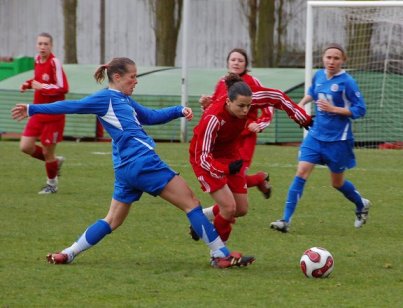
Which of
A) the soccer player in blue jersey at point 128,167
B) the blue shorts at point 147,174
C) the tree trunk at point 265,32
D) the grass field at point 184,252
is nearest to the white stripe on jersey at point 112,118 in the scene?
the soccer player in blue jersey at point 128,167

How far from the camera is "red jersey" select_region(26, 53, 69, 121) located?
12.9 metres

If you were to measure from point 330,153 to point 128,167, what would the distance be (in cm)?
288

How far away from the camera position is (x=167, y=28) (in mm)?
29891

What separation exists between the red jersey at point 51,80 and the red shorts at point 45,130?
0.07m

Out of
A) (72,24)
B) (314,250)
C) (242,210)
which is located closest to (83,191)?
Result: (242,210)

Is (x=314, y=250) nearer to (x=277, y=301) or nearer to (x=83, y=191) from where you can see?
(x=277, y=301)

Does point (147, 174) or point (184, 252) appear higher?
point (147, 174)

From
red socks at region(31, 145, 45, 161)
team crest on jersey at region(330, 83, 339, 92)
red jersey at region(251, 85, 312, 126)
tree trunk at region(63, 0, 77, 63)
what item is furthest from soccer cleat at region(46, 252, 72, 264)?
tree trunk at region(63, 0, 77, 63)

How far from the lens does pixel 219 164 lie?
8.20 m

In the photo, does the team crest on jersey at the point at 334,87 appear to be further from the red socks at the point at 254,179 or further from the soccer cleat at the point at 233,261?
the soccer cleat at the point at 233,261

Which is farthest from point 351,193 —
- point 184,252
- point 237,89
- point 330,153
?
point 237,89

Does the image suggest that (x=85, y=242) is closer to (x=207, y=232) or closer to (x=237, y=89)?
(x=207, y=232)

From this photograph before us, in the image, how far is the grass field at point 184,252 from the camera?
7102 millimetres

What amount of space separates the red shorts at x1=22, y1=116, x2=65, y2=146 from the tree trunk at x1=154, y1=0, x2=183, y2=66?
55.7 ft
